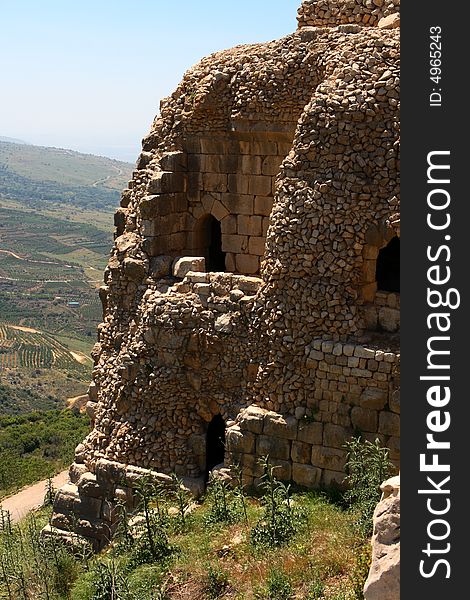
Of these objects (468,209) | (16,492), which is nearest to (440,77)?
(468,209)

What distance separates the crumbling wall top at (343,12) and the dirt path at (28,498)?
11299 mm

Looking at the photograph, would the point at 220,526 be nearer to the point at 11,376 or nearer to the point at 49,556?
the point at 49,556

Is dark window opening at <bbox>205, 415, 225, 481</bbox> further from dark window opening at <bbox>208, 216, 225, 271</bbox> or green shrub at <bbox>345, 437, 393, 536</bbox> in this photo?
dark window opening at <bbox>208, 216, 225, 271</bbox>

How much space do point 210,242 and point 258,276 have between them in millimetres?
1375

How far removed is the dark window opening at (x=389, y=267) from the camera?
11.4 metres

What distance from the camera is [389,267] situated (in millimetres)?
11742

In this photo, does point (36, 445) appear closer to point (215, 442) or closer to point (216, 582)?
point (215, 442)

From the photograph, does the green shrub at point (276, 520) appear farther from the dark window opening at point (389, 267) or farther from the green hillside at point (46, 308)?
the green hillside at point (46, 308)

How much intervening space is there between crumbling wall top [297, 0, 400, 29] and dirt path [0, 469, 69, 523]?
37.1 feet

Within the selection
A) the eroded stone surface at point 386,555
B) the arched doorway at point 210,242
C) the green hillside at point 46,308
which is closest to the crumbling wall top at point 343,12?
the arched doorway at point 210,242

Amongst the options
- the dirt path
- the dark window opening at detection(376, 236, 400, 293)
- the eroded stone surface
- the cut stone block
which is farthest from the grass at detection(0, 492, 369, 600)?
the dirt path

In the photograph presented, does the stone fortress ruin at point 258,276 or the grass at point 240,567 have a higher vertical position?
the stone fortress ruin at point 258,276

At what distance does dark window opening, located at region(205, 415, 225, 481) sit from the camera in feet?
41.6

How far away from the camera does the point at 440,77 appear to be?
6.82m
